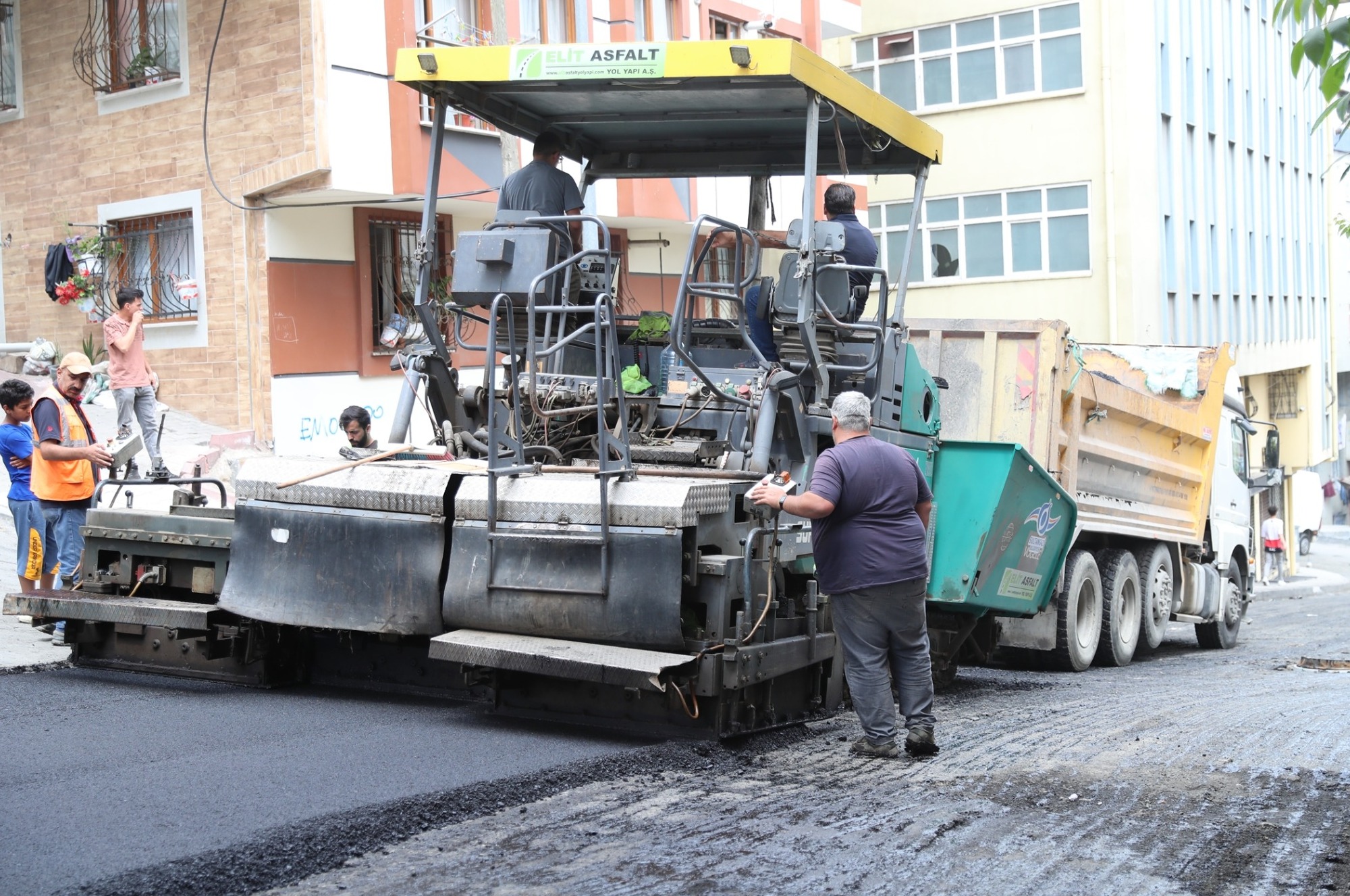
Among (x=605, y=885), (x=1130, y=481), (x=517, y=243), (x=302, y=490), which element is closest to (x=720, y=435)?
(x=517, y=243)

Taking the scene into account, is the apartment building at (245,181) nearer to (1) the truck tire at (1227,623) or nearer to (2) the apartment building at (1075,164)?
(1) the truck tire at (1227,623)

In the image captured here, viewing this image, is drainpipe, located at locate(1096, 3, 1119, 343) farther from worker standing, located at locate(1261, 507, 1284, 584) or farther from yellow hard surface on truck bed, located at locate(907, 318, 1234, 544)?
yellow hard surface on truck bed, located at locate(907, 318, 1234, 544)

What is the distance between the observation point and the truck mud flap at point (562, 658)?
5.58m

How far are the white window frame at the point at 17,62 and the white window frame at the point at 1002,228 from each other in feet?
44.7

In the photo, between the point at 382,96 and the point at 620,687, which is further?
the point at 382,96

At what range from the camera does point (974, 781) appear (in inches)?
223

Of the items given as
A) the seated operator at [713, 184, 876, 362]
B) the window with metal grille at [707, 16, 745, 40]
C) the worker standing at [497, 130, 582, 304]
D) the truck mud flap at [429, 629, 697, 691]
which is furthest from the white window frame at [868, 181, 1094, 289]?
the truck mud flap at [429, 629, 697, 691]

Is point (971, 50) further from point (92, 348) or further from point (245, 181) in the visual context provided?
point (92, 348)

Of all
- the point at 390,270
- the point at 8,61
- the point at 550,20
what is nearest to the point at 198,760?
the point at 390,270

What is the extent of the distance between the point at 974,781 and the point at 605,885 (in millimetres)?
2028

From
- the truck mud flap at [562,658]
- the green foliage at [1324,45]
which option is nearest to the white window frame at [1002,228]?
the truck mud flap at [562,658]

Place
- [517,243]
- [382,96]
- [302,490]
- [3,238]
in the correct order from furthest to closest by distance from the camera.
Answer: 1. [3,238]
2. [382,96]
3. [517,243]
4. [302,490]

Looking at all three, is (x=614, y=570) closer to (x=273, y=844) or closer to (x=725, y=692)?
(x=725, y=692)

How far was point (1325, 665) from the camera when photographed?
11.2 metres
